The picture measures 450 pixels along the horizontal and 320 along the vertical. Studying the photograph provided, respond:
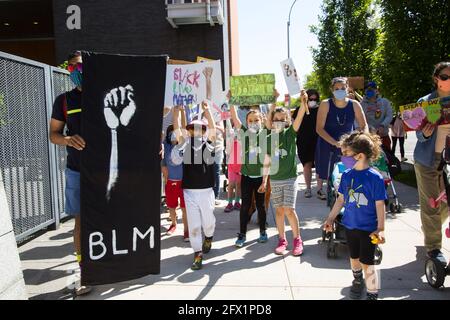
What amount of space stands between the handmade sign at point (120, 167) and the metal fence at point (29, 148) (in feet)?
7.14

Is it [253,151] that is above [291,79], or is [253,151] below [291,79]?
below

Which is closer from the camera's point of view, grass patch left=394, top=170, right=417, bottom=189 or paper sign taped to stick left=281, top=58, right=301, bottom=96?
paper sign taped to stick left=281, top=58, right=301, bottom=96

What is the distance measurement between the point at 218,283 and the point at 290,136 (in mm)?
1988

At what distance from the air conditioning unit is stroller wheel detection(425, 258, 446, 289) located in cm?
1452

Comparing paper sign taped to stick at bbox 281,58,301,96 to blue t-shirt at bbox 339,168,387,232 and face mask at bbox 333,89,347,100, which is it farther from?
blue t-shirt at bbox 339,168,387,232

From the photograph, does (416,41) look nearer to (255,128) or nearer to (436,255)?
(255,128)

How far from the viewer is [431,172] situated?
4.31 metres

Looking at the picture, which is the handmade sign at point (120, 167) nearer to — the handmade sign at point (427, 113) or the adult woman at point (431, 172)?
the handmade sign at point (427, 113)

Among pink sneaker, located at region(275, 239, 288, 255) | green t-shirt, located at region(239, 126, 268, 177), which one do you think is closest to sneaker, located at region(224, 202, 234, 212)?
green t-shirt, located at region(239, 126, 268, 177)

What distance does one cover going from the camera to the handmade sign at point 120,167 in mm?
3703

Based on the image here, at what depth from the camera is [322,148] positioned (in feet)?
21.0

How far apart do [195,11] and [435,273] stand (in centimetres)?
1503

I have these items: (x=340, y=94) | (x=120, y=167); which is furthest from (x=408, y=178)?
(x=120, y=167)

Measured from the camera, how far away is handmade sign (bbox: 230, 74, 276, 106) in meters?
5.28
